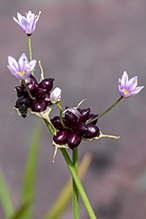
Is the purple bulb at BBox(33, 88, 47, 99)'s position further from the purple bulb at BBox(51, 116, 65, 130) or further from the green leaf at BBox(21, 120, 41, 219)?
the green leaf at BBox(21, 120, 41, 219)

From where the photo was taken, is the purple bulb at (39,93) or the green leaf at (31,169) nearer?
the purple bulb at (39,93)

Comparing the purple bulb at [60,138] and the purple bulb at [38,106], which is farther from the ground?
the purple bulb at [38,106]

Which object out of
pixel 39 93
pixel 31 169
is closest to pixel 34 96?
pixel 39 93

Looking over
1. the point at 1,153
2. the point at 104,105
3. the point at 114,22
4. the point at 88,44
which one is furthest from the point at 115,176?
the point at 114,22

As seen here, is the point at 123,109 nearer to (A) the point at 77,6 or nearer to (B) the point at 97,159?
(B) the point at 97,159

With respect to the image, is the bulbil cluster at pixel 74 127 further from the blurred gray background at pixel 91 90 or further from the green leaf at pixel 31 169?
the blurred gray background at pixel 91 90

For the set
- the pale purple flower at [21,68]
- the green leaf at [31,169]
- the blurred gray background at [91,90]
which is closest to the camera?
the pale purple flower at [21,68]

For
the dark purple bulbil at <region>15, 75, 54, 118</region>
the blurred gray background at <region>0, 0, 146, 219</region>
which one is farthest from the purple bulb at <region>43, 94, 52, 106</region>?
the blurred gray background at <region>0, 0, 146, 219</region>

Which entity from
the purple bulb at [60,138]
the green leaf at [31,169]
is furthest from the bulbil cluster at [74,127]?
the green leaf at [31,169]
